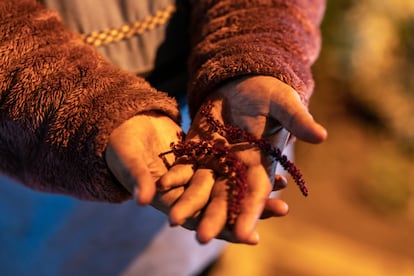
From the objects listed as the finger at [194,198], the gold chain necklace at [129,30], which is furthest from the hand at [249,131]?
the gold chain necklace at [129,30]

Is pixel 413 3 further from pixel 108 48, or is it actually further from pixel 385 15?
pixel 108 48

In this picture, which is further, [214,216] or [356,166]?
[356,166]

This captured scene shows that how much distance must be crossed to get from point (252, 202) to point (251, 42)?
14 cm

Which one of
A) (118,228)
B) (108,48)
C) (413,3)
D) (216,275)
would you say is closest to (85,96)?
(108,48)

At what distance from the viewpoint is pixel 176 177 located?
1.15 ft

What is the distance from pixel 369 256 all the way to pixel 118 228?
0.61 metres

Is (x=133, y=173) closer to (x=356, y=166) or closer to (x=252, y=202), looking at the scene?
(x=252, y=202)

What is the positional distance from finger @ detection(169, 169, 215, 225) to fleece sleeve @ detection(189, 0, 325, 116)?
3.2 inches

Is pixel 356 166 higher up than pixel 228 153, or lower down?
lower down

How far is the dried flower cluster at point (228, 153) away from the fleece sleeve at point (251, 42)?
4 centimetres

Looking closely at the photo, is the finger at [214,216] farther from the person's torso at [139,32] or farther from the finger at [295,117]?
the person's torso at [139,32]

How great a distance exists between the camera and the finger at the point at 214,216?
0.32 m

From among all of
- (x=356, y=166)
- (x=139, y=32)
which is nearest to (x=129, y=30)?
(x=139, y=32)

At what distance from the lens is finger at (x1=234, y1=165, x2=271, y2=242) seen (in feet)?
1.06
